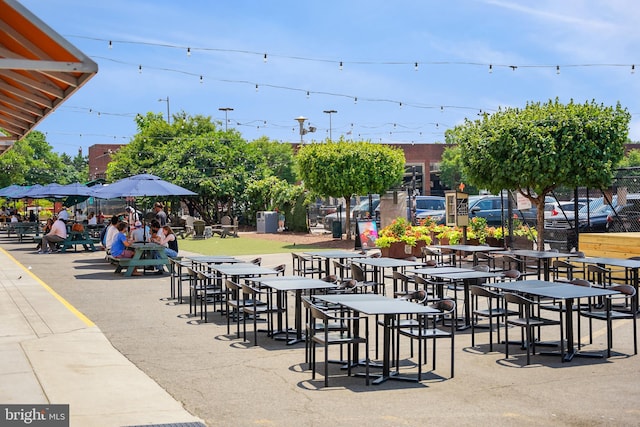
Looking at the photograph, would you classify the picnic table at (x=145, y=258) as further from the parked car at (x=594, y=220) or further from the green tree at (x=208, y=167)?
the green tree at (x=208, y=167)

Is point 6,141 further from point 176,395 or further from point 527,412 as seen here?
point 527,412

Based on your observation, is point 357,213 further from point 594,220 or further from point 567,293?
point 567,293

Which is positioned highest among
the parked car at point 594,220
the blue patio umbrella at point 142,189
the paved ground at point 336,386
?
the blue patio umbrella at point 142,189

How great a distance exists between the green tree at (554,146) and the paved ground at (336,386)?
6.94 m

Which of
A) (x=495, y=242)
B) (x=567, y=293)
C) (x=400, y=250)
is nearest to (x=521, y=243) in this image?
(x=495, y=242)

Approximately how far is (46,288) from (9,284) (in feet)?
4.23

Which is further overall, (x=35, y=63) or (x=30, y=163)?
(x=30, y=163)

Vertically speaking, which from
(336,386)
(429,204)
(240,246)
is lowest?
(336,386)

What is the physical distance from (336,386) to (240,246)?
2193 centimetres

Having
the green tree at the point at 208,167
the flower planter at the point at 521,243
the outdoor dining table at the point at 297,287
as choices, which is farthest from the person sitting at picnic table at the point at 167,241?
the green tree at the point at 208,167

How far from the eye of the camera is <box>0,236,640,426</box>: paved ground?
21.7ft

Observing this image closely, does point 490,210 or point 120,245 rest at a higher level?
point 490,210

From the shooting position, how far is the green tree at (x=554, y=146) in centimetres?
1759

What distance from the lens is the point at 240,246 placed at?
96.6 ft
